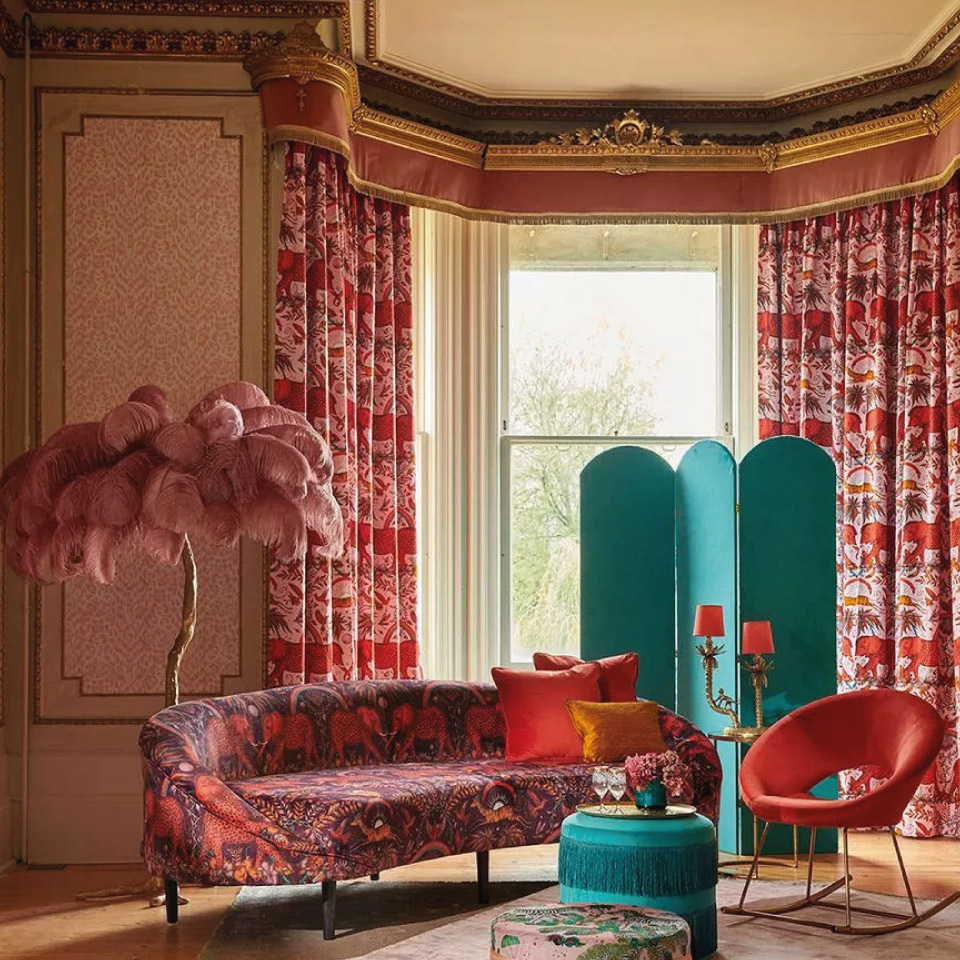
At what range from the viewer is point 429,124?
6852 millimetres

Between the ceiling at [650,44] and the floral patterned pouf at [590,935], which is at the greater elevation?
the ceiling at [650,44]

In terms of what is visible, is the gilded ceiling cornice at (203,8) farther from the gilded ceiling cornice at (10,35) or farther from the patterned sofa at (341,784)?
the patterned sofa at (341,784)

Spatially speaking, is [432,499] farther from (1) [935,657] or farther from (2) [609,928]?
(2) [609,928]

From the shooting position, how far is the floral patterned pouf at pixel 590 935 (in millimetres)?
3318

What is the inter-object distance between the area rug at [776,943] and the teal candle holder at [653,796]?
47 centimetres

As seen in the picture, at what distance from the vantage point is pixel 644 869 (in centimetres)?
407

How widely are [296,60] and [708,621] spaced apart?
289cm

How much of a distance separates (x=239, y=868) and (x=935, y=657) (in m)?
3.51

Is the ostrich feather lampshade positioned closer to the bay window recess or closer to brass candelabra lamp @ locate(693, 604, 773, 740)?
brass candelabra lamp @ locate(693, 604, 773, 740)

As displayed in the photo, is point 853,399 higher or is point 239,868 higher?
point 853,399

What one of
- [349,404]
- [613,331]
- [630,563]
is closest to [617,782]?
→ [630,563]

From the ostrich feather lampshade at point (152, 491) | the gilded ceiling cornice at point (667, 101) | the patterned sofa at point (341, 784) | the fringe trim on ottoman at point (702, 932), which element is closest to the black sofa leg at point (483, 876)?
the patterned sofa at point (341, 784)

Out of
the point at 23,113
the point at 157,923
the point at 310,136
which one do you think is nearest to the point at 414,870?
the point at 157,923

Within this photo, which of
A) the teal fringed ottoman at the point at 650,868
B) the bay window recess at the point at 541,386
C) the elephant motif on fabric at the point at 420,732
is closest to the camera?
the teal fringed ottoman at the point at 650,868
